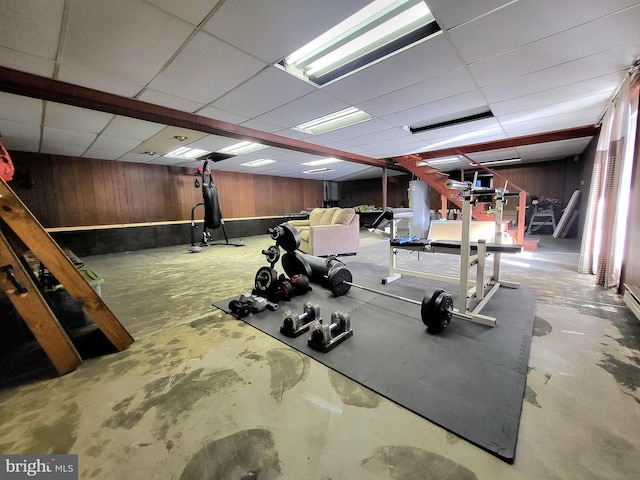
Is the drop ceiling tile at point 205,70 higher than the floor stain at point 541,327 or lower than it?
higher

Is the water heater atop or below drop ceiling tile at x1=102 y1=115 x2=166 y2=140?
below

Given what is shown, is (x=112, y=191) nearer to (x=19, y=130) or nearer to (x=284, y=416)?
(x=19, y=130)

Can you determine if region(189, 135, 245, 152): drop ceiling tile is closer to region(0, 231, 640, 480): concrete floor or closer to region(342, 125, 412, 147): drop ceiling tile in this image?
region(342, 125, 412, 147): drop ceiling tile

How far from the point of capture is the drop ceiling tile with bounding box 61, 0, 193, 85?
1.59m

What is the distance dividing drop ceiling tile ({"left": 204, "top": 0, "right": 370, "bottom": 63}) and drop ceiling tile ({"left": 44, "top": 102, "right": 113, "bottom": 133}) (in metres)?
2.54

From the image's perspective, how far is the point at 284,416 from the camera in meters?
1.23

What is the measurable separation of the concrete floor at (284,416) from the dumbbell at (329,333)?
16 centimetres

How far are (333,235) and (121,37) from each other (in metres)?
3.90

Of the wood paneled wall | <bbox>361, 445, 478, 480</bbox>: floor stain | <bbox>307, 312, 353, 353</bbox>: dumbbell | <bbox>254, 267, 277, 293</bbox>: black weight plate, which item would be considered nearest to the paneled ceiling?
the wood paneled wall

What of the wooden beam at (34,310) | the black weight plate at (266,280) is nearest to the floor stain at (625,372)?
the black weight plate at (266,280)

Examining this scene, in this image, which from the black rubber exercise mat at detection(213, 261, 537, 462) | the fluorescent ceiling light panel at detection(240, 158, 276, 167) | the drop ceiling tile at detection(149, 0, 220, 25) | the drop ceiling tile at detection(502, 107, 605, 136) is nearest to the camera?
the black rubber exercise mat at detection(213, 261, 537, 462)

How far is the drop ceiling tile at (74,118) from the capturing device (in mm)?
3062

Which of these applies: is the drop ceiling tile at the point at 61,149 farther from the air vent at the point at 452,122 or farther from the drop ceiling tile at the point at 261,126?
the air vent at the point at 452,122

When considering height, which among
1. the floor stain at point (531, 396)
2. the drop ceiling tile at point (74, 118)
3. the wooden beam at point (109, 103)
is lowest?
the floor stain at point (531, 396)
